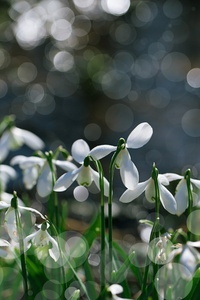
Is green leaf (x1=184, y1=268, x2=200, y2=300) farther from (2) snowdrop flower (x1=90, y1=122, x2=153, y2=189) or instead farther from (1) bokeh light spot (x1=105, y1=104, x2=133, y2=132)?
(1) bokeh light spot (x1=105, y1=104, x2=133, y2=132)

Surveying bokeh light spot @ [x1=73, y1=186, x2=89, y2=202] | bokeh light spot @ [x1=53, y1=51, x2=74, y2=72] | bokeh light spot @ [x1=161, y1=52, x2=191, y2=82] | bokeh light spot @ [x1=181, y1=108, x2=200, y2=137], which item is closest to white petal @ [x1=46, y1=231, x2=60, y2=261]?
bokeh light spot @ [x1=73, y1=186, x2=89, y2=202]

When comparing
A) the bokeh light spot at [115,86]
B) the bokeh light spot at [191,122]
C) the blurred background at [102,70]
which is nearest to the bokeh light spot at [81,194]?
the blurred background at [102,70]

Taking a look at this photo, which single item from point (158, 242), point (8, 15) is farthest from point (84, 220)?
point (8, 15)

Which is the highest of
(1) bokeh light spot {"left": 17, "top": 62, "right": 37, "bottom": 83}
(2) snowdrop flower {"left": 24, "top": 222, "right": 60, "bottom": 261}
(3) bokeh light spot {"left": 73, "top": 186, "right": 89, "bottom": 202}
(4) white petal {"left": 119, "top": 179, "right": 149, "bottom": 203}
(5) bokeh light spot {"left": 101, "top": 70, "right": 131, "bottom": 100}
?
(1) bokeh light spot {"left": 17, "top": 62, "right": 37, "bottom": 83}

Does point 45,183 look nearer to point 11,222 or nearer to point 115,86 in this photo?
point 11,222

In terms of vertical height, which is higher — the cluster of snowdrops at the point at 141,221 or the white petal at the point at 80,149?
the white petal at the point at 80,149

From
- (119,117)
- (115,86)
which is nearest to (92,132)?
(119,117)

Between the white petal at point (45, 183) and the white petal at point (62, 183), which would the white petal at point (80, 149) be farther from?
the white petal at point (45, 183)
